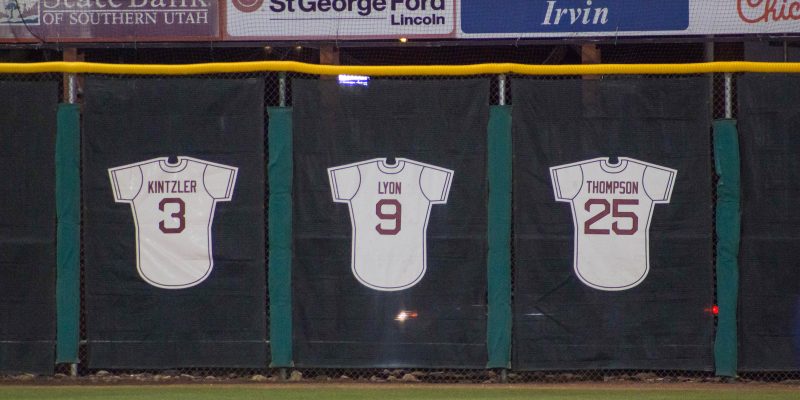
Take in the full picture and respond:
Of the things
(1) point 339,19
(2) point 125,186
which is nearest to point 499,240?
(1) point 339,19

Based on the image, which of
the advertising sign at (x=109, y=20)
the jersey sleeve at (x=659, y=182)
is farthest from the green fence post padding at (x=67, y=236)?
the jersey sleeve at (x=659, y=182)

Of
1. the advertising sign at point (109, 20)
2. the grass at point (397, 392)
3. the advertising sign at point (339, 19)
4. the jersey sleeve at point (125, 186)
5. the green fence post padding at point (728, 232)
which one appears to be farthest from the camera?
the advertising sign at point (109, 20)

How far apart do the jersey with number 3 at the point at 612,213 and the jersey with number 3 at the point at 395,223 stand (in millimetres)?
1074

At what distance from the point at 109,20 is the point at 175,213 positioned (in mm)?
2278

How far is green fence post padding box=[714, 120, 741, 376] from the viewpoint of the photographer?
26.8ft

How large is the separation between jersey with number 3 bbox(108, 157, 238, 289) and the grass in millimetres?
987

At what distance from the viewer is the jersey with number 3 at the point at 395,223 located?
27.2 ft

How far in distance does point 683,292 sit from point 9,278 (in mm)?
5683

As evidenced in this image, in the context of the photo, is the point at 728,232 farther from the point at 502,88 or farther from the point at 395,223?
the point at 395,223

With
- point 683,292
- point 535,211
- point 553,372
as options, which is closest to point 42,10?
point 535,211

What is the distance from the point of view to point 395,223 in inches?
328

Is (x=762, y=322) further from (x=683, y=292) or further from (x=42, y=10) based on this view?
(x=42, y=10)

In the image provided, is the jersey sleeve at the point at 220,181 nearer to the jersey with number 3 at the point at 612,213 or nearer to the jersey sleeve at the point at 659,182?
the jersey with number 3 at the point at 612,213

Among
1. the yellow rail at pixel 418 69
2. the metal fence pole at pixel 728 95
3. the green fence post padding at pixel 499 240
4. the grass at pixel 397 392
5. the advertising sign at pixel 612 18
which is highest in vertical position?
the advertising sign at pixel 612 18
